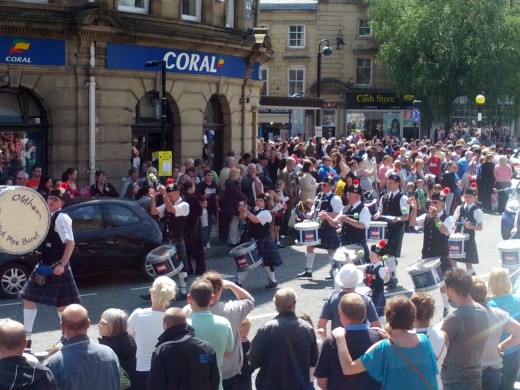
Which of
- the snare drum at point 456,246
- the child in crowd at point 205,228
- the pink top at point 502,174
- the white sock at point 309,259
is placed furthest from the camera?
the pink top at point 502,174

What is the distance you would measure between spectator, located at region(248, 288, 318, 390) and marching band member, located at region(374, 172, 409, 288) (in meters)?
7.42

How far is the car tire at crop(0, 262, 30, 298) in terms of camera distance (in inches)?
524

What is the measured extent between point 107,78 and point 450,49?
31.5m

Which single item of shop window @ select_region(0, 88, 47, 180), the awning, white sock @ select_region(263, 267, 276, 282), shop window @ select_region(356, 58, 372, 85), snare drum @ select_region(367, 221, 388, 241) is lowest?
white sock @ select_region(263, 267, 276, 282)

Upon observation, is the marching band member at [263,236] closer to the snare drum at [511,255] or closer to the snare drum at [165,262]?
the snare drum at [165,262]

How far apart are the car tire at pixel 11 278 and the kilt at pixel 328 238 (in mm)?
4791

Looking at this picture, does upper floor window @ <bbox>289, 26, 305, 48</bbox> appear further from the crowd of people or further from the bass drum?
the bass drum

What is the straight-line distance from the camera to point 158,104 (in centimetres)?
2275

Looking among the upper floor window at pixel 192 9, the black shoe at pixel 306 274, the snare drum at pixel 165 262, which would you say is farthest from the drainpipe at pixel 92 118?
the snare drum at pixel 165 262

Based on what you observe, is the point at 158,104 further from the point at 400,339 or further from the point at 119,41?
the point at 400,339

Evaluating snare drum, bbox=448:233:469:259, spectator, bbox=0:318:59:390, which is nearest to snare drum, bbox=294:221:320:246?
snare drum, bbox=448:233:469:259

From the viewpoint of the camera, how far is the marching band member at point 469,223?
44.5 ft

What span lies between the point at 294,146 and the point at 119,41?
8.60 m

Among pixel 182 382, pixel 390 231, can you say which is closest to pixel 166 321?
pixel 182 382
